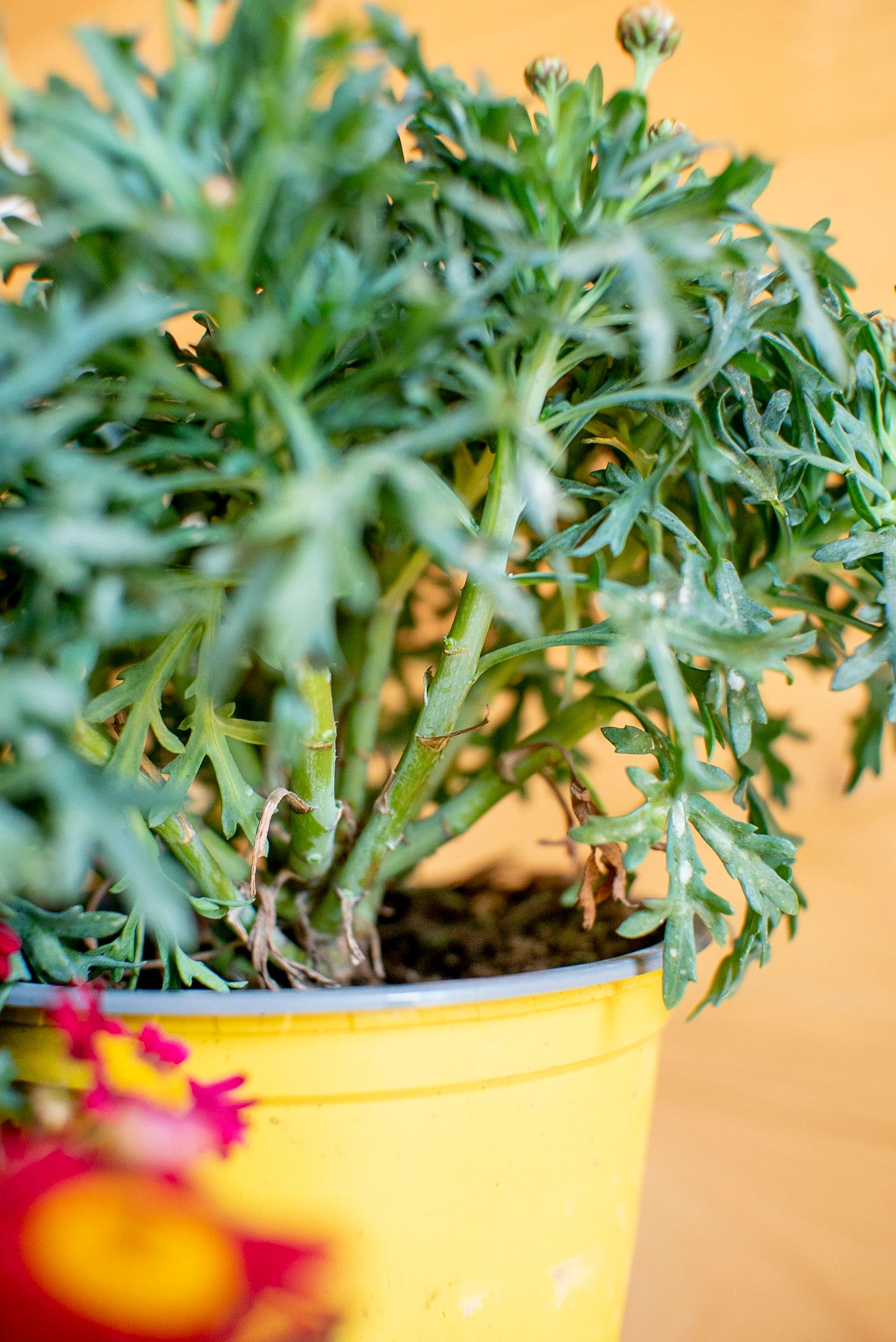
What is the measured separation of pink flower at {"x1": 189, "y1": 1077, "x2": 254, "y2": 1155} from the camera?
0.33m

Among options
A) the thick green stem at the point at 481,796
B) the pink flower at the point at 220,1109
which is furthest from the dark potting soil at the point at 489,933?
the pink flower at the point at 220,1109

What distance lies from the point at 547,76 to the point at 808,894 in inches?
25.9

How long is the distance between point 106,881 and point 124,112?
314 mm

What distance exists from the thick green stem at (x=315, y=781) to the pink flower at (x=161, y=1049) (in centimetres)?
10

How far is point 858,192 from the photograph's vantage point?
0.81 m

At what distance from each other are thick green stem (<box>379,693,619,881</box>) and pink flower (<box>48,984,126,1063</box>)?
17 cm

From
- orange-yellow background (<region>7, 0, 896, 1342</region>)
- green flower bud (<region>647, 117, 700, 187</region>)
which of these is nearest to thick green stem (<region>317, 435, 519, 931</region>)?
green flower bud (<region>647, 117, 700, 187</region>)

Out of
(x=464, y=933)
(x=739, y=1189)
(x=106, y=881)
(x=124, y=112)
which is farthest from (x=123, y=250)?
(x=739, y=1189)

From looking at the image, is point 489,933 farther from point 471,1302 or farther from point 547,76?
point 547,76

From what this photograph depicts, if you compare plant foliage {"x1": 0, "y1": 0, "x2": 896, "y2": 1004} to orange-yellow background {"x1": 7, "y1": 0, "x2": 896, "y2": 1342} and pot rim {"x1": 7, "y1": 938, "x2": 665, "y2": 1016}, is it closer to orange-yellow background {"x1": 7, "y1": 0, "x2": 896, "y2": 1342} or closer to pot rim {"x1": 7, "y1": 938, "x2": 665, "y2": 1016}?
pot rim {"x1": 7, "y1": 938, "x2": 665, "y2": 1016}

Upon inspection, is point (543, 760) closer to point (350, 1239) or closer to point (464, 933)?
point (464, 933)

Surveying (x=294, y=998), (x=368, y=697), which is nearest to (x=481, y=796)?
(x=368, y=697)

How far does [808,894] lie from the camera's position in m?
0.83

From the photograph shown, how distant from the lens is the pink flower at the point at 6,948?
0.35 meters
